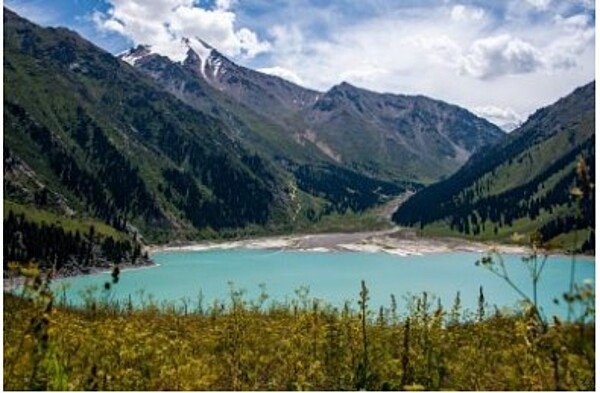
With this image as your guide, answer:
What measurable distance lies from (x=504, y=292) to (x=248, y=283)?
39293 millimetres

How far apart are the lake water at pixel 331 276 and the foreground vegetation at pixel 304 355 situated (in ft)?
217

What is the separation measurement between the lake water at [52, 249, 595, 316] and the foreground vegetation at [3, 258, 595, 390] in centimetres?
6616

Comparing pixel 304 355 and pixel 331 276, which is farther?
pixel 331 276

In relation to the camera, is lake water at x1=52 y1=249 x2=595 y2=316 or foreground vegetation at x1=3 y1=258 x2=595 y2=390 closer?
foreground vegetation at x1=3 y1=258 x2=595 y2=390

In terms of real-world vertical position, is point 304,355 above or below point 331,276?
above

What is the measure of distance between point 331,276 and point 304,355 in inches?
4622

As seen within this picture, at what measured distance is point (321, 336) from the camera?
9.55 m

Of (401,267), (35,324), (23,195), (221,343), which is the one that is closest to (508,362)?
(221,343)

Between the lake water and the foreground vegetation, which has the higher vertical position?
the foreground vegetation

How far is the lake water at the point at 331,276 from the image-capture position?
94125 millimetres

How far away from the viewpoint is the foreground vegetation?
534cm

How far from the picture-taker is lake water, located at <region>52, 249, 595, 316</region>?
94.1 m

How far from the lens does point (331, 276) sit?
126 metres

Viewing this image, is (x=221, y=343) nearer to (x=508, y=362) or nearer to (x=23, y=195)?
(x=508, y=362)
